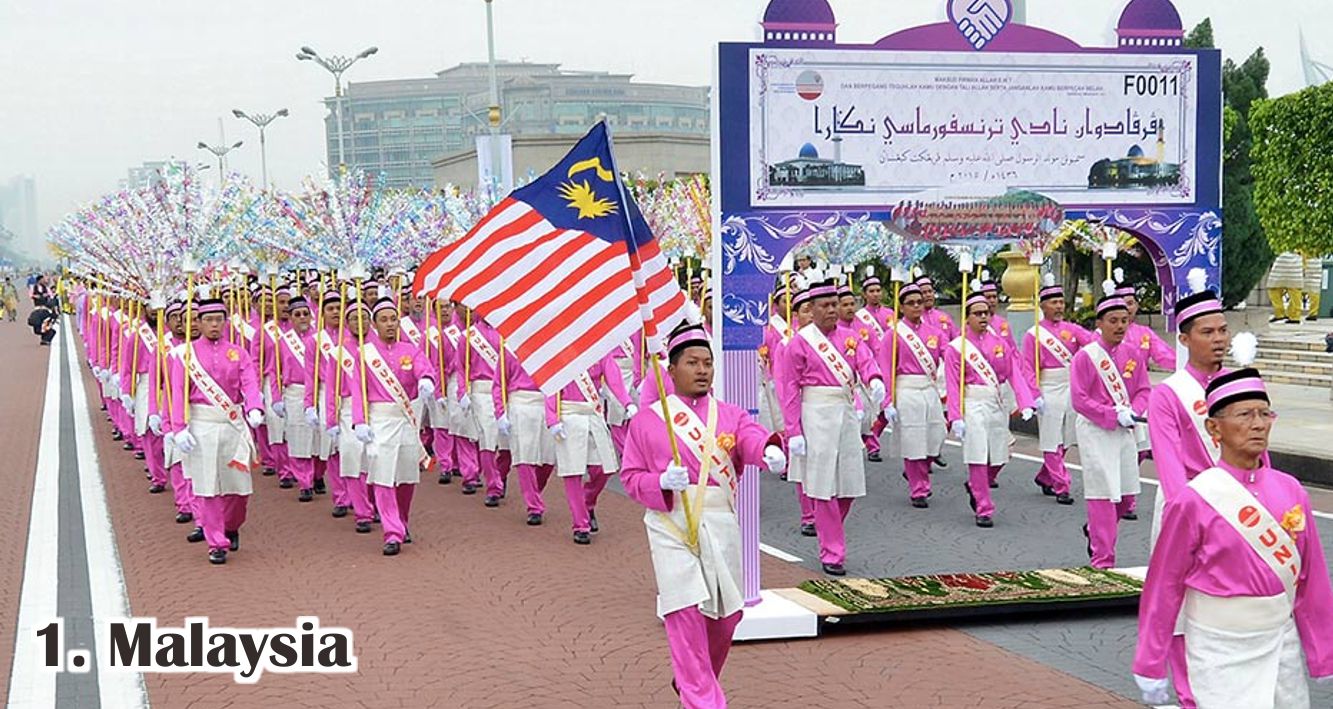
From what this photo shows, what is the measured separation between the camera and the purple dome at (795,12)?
7668mm

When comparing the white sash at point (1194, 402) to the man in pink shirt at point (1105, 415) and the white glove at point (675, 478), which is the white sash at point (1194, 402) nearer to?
the white glove at point (675, 478)

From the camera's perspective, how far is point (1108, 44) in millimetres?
8195

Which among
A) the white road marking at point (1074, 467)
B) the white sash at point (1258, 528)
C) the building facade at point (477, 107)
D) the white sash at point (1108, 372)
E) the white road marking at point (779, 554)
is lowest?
the white road marking at point (779, 554)

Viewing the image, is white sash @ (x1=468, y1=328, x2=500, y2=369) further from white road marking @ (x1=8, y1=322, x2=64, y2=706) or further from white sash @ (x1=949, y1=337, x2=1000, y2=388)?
white sash @ (x1=949, y1=337, x2=1000, y2=388)

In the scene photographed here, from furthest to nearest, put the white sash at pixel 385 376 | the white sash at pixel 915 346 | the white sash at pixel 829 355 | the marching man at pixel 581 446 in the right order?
the white sash at pixel 915 346 < the marching man at pixel 581 446 < the white sash at pixel 385 376 < the white sash at pixel 829 355

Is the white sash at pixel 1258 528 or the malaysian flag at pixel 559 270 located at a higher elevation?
the malaysian flag at pixel 559 270

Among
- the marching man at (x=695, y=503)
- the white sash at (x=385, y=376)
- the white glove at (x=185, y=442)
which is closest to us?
the marching man at (x=695, y=503)

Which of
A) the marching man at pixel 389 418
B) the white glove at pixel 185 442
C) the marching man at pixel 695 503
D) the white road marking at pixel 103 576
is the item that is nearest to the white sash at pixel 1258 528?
the marching man at pixel 695 503

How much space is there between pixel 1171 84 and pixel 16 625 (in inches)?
299

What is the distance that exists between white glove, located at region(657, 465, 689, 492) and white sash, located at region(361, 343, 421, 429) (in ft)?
16.5

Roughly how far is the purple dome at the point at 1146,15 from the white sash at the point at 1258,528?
436cm

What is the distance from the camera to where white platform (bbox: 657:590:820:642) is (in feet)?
25.2

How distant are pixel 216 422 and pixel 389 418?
1.23m

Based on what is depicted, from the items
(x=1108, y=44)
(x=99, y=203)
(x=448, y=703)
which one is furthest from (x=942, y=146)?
(x=99, y=203)
